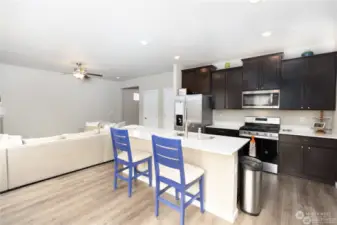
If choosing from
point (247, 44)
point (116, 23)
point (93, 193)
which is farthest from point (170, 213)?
point (247, 44)

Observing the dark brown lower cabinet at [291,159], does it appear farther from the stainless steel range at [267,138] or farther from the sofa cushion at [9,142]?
the sofa cushion at [9,142]

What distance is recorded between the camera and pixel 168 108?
582 cm

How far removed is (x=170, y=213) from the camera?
6.79 ft

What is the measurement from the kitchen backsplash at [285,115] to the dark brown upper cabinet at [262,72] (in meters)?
0.63

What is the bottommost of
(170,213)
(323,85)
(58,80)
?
(170,213)

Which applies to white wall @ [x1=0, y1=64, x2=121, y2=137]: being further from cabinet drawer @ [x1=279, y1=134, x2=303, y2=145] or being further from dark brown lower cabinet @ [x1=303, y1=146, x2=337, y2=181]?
dark brown lower cabinet @ [x1=303, y1=146, x2=337, y2=181]

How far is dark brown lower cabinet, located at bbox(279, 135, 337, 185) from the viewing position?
2.75m

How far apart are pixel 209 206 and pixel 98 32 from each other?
125 inches

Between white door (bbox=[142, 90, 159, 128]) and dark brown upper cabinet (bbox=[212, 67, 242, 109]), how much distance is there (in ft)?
8.29

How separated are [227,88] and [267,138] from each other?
1492mm

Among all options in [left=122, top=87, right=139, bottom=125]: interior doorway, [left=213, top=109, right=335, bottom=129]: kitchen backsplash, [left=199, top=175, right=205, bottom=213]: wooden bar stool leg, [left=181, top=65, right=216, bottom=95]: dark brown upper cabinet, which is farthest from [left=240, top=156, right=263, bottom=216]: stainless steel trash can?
[left=122, top=87, right=139, bottom=125]: interior doorway

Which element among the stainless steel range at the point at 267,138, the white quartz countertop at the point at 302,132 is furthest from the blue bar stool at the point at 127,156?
the white quartz countertop at the point at 302,132

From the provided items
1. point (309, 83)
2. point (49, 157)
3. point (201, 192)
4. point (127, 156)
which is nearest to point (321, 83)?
point (309, 83)

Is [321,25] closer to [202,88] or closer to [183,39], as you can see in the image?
[183,39]
